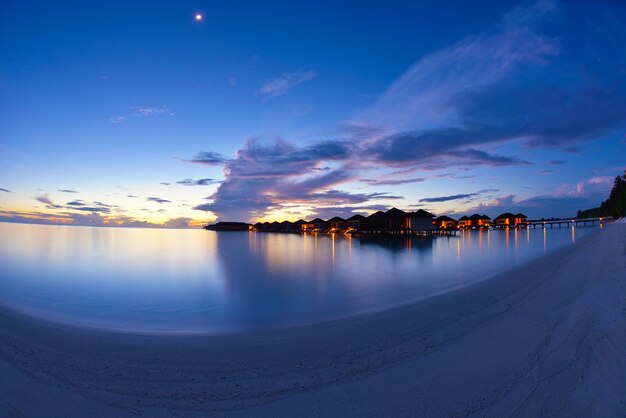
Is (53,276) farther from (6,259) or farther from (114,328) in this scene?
(114,328)

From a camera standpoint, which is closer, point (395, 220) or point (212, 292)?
point (212, 292)

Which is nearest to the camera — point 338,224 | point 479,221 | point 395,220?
point 395,220

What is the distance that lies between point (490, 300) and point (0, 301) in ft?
59.7

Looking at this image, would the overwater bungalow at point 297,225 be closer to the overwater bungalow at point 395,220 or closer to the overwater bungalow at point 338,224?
the overwater bungalow at point 338,224

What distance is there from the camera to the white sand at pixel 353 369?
379 cm

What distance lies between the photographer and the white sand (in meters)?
3.79

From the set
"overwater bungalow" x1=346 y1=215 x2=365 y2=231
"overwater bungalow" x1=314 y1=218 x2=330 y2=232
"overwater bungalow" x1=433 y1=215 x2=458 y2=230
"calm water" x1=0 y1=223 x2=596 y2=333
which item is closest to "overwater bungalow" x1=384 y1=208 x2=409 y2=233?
"overwater bungalow" x1=346 y1=215 x2=365 y2=231

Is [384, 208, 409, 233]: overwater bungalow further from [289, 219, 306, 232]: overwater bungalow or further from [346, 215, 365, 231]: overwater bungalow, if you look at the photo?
[289, 219, 306, 232]: overwater bungalow

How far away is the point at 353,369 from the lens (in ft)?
16.0

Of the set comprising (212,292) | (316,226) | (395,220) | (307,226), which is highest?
(395,220)

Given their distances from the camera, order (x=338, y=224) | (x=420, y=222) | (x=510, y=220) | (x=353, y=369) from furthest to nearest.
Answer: (x=510, y=220), (x=338, y=224), (x=420, y=222), (x=353, y=369)

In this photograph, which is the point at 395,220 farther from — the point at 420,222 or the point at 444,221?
the point at 444,221

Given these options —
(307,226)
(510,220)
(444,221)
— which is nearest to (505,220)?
(510,220)

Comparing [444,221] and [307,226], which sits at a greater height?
[444,221]
